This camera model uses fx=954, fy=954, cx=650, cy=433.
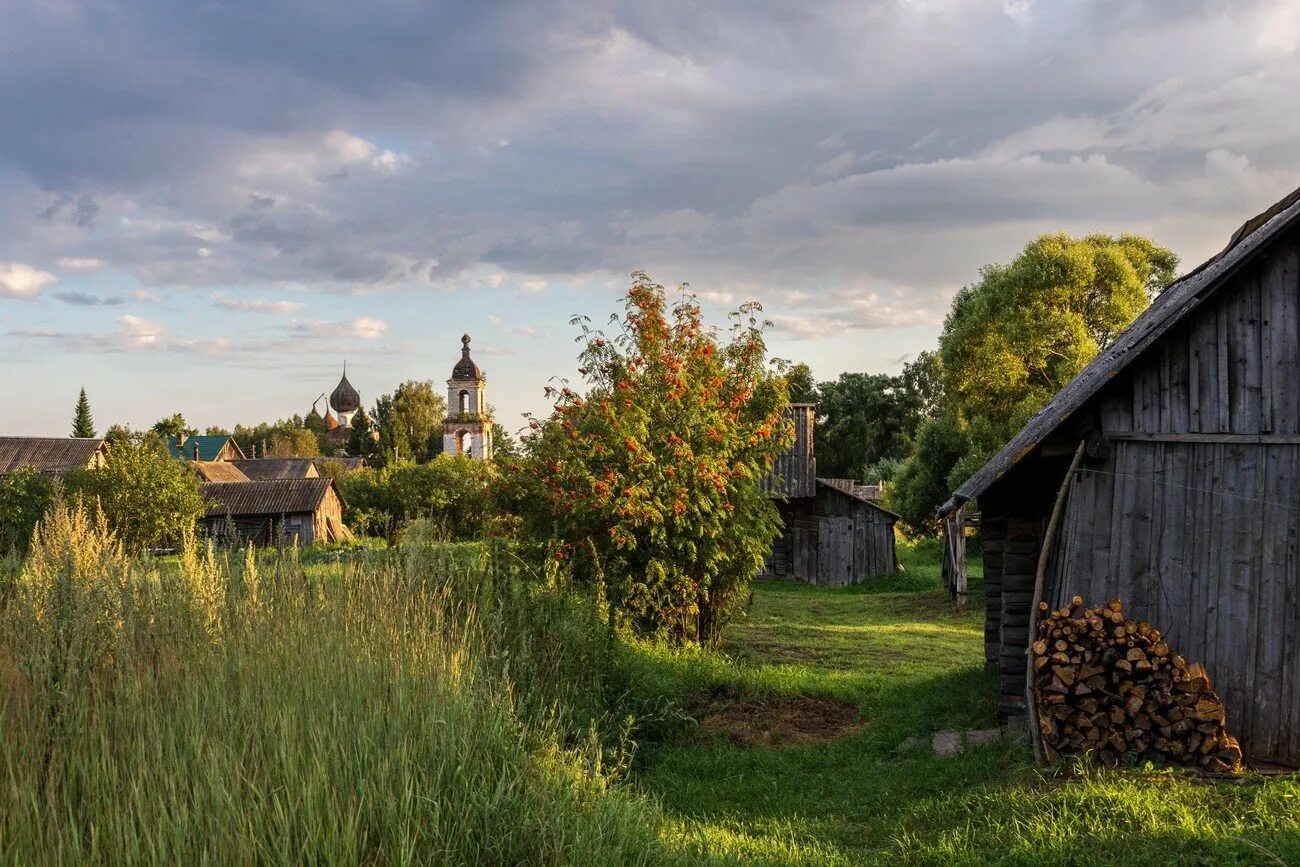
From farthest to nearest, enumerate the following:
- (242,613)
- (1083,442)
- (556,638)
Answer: (556,638), (1083,442), (242,613)

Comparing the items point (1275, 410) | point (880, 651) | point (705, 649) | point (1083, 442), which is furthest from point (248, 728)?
point (880, 651)

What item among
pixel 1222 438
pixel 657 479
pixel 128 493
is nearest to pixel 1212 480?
pixel 1222 438

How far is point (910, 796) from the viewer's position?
24.7ft

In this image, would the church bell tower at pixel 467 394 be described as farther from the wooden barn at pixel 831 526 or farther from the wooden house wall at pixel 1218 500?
the wooden house wall at pixel 1218 500

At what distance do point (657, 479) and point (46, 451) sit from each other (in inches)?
1803

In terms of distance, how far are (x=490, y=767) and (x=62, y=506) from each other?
16.4 ft

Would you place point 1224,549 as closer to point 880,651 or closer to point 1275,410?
point 1275,410

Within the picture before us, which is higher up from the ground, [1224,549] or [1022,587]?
[1224,549]

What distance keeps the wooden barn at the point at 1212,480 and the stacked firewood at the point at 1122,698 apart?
327 mm

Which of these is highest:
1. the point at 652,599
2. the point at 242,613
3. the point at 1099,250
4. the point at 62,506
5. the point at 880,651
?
the point at 1099,250

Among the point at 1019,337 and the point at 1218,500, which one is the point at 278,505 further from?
the point at 1218,500

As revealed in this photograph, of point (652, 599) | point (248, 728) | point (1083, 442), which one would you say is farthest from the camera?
point (652, 599)

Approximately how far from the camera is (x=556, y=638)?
29.5ft

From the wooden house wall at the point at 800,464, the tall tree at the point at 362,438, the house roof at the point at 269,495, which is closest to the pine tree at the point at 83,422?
the tall tree at the point at 362,438
